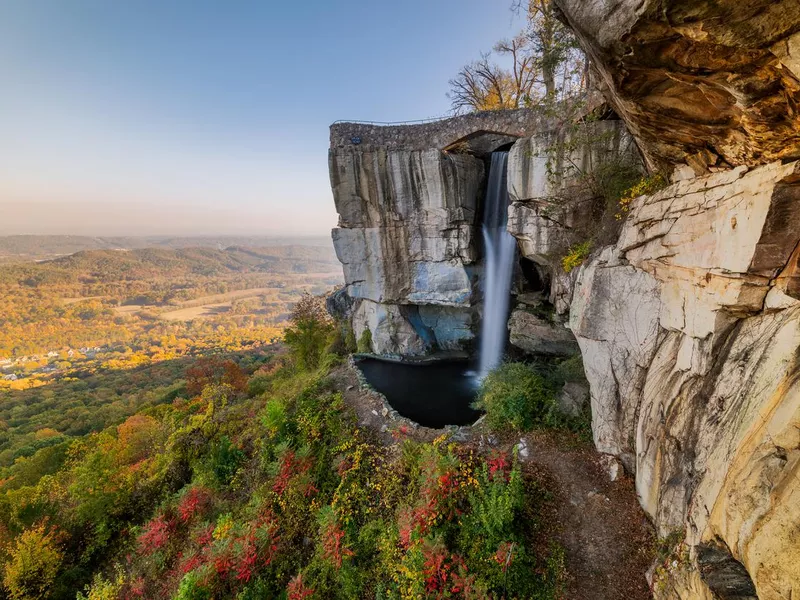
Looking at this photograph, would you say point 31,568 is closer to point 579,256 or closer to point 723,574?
point 723,574

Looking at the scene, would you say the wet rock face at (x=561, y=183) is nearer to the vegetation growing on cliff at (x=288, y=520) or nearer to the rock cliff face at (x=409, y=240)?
the rock cliff face at (x=409, y=240)

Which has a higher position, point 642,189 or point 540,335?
point 642,189

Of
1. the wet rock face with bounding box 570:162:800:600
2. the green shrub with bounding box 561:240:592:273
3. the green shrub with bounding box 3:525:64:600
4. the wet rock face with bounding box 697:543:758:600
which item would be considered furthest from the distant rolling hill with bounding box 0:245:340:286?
the wet rock face with bounding box 697:543:758:600

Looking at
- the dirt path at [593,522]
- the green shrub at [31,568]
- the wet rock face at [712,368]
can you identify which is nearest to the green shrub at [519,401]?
the dirt path at [593,522]

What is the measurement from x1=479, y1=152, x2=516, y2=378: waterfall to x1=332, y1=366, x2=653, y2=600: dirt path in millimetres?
7070

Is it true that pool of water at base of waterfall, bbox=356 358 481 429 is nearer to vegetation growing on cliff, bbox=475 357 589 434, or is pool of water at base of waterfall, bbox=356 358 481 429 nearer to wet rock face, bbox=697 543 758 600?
vegetation growing on cliff, bbox=475 357 589 434

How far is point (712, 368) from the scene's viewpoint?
17.3ft

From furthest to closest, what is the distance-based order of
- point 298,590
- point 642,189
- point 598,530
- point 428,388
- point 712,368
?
1. point 428,388
2. point 642,189
3. point 298,590
4. point 598,530
5. point 712,368

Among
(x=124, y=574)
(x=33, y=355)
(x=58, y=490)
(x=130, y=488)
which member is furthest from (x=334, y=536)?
(x=33, y=355)

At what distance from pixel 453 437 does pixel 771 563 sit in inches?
276

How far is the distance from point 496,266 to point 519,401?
8961 mm

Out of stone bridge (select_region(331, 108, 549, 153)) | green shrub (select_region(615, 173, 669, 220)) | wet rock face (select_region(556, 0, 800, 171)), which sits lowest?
green shrub (select_region(615, 173, 669, 220))

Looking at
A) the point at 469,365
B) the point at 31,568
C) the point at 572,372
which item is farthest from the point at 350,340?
the point at 31,568

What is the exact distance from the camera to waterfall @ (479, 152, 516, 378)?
53.2ft
